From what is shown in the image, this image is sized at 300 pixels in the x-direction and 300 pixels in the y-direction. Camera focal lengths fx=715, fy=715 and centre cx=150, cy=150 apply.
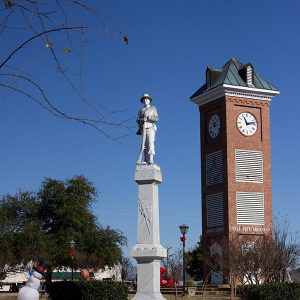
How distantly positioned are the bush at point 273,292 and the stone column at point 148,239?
9.95 ft

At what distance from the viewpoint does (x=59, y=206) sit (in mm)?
59875

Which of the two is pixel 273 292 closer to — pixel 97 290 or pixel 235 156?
pixel 97 290

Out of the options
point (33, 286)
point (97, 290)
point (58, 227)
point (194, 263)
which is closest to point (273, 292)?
point (97, 290)

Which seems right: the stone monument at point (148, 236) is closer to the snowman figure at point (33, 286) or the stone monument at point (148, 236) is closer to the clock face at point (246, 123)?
the snowman figure at point (33, 286)

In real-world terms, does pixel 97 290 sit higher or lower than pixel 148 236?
lower

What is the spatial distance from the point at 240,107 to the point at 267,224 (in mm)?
10775

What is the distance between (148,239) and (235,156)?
142 ft

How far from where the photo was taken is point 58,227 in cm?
6097

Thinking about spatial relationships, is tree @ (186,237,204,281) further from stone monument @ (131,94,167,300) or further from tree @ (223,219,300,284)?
stone monument @ (131,94,167,300)

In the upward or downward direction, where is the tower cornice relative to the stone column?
upward

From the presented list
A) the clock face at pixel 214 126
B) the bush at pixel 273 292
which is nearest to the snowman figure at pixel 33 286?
the bush at pixel 273 292

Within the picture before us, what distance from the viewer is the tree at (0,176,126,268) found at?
189 ft

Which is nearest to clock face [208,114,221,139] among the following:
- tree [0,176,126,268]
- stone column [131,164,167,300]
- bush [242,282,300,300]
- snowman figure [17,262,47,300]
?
tree [0,176,126,268]

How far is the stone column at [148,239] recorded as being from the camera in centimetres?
2086
